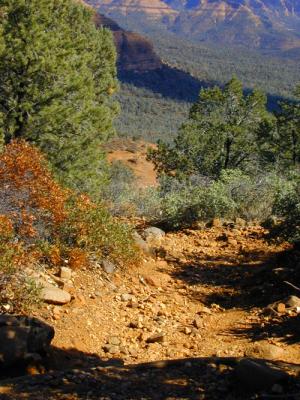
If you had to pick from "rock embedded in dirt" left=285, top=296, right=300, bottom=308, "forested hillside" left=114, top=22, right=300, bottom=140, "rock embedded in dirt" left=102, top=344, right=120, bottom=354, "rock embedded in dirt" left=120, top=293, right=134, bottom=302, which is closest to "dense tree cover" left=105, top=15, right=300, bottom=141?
"forested hillside" left=114, top=22, right=300, bottom=140

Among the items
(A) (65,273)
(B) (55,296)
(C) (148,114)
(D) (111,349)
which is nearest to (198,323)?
(D) (111,349)

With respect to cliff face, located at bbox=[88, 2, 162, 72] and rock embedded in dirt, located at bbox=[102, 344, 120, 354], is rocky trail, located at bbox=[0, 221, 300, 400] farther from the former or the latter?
cliff face, located at bbox=[88, 2, 162, 72]

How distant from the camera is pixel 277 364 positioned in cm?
484

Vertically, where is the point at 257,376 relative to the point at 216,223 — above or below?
above

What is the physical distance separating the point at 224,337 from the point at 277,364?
1651mm

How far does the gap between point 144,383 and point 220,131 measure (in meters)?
14.9

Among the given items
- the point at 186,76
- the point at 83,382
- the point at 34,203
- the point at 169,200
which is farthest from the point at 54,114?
the point at 186,76

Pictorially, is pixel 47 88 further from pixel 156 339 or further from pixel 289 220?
pixel 156 339

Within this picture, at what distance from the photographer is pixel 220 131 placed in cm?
1873

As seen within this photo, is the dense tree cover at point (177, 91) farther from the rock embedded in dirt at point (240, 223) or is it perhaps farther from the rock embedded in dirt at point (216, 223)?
the rock embedded in dirt at point (216, 223)

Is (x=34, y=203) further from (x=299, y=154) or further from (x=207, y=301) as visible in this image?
(x=299, y=154)

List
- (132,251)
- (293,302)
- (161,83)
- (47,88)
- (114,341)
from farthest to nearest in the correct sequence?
(161,83)
(47,88)
(132,251)
(293,302)
(114,341)

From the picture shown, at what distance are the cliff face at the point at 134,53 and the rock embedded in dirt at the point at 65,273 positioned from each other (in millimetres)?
133076

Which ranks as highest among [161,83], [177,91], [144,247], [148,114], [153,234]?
[144,247]
